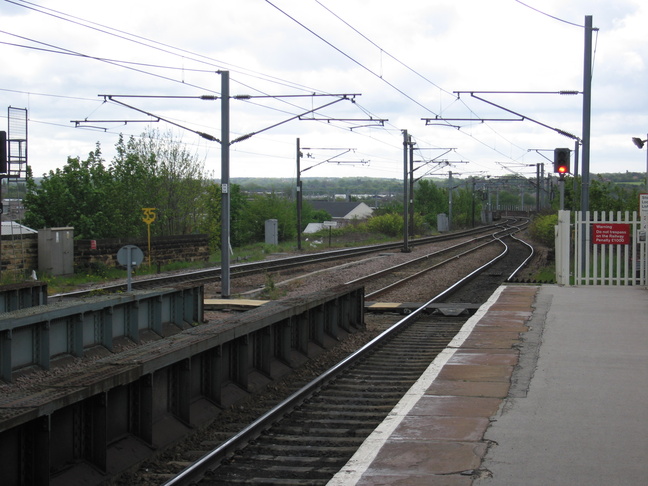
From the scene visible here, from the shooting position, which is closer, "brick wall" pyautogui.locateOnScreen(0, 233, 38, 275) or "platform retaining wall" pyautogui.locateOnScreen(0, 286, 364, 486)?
"platform retaining wall" pyautogui.locateOnScreen(0, 286, 364, 486)

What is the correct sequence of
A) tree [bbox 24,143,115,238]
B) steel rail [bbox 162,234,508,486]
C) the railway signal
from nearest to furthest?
steel rail [bbox 162,234,508,486] → the railway signal → tree [bbox 24,143,115,238]

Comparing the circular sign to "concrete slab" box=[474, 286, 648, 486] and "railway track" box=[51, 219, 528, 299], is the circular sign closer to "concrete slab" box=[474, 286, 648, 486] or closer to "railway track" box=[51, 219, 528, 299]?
"railway track" box=[51, 219, 528, 299]

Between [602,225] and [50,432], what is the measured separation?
1630cm

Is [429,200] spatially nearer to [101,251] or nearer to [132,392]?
[101,251]

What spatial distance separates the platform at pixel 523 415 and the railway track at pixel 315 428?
0.47 m

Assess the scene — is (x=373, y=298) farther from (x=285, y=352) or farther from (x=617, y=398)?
(x=617, y=398)

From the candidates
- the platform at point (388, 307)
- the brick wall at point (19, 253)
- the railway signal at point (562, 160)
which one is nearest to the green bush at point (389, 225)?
the brick wall at point (19, 253)

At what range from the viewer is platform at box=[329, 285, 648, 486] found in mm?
6301

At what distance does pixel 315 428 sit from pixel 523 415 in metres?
2.13

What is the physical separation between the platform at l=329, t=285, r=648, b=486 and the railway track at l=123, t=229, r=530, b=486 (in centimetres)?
47

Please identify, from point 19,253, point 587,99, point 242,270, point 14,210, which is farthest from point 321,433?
point 14,210

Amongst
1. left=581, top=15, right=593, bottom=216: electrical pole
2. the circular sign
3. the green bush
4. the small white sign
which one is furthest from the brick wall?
the green bush

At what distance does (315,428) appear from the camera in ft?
28.0

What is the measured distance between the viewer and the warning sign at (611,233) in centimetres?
1973
